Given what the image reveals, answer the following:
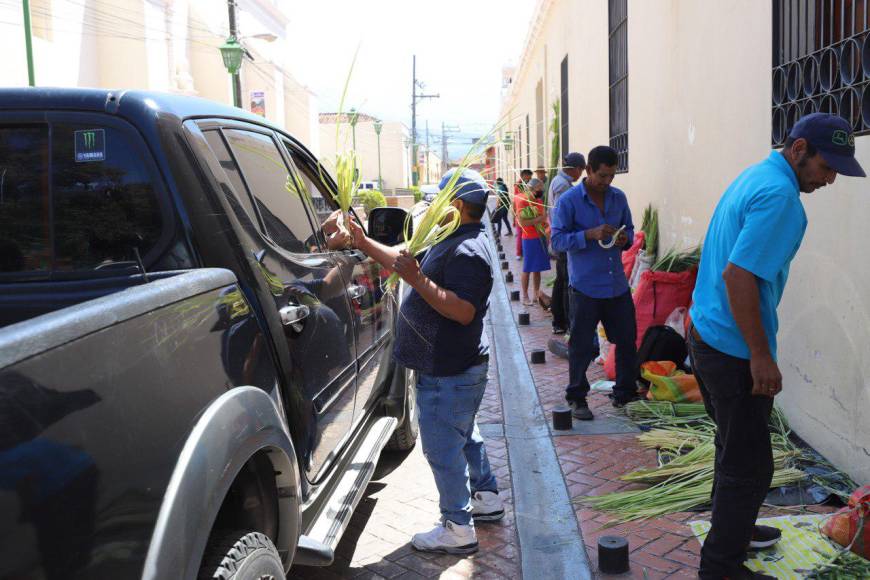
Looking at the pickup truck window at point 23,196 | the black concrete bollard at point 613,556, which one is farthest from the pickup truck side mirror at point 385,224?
the pickup truck window at point 23,196

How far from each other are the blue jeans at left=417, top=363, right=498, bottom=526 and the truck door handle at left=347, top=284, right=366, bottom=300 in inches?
19.8

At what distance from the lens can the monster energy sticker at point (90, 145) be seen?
2.59 m

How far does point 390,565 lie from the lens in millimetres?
3873

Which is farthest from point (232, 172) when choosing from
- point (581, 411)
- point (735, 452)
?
point (581, 411)

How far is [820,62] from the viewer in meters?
4.67

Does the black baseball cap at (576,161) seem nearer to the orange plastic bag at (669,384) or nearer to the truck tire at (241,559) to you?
the orange plastic bag at (669,384)

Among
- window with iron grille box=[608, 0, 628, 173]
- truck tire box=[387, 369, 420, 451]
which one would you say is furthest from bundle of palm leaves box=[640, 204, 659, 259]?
truck tire box=[387, 369, 420, 451]

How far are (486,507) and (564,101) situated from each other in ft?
49.8

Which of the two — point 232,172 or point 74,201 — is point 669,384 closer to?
point 232,172

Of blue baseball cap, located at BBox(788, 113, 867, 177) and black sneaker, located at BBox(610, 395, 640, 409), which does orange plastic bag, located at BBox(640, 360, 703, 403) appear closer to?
black sneaker, located at BBox(610, 395, 640, 409)

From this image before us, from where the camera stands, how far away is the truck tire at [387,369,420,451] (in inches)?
201

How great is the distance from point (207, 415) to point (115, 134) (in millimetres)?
1052

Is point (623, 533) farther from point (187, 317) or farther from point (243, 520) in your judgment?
point (187, 317)

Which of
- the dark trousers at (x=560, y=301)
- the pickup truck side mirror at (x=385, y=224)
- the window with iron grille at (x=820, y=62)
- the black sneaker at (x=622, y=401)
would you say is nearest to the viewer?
the window with iron grille at (x=820, y=62)
